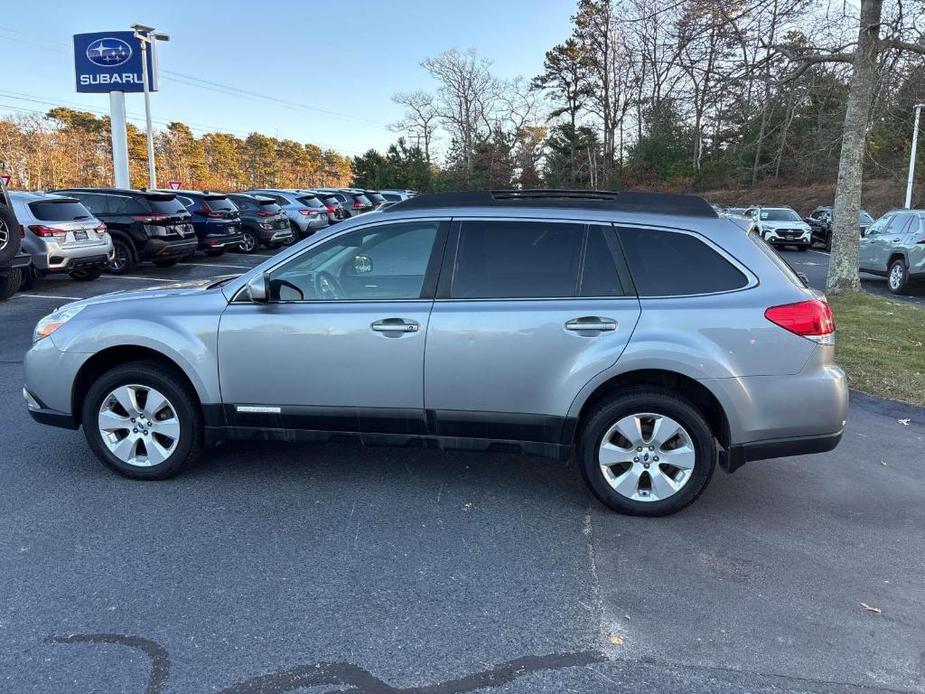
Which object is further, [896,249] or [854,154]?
[896,249]

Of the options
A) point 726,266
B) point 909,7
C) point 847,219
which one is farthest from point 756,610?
point 909,7

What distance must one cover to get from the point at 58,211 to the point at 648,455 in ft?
39.4

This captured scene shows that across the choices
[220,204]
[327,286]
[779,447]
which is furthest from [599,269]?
[220,204]

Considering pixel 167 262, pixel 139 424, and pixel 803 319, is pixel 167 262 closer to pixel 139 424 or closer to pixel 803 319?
pixel 139 424

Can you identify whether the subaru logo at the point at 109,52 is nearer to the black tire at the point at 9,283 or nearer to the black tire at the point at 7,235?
the black tire at the point at 9,283

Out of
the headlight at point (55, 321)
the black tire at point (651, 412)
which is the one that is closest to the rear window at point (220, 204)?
the headlight at point (55, 321)

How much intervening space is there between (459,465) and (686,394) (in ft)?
5.37

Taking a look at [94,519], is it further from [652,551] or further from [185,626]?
[652,551]

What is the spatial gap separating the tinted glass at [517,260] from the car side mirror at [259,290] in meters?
1.14

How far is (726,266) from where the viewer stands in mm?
4098

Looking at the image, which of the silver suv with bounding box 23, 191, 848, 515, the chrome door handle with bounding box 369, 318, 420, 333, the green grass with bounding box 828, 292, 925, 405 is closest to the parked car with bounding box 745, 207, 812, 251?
the green grass with bounding box 828, 292, 925, 405

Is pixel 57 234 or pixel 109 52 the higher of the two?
pixel 109 52

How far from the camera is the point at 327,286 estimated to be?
180 inches

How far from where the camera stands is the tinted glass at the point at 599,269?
416 cm
